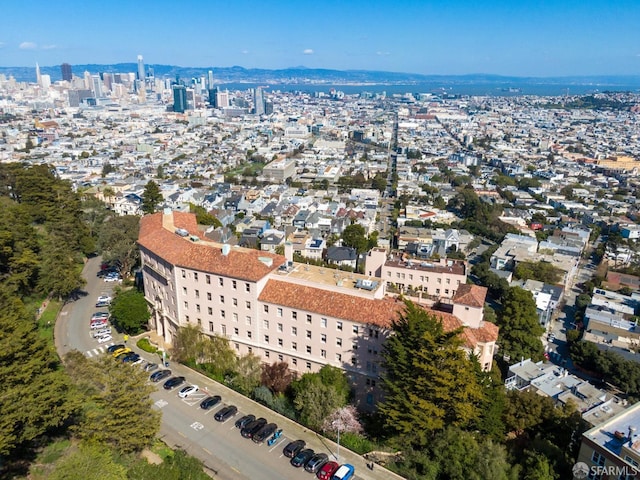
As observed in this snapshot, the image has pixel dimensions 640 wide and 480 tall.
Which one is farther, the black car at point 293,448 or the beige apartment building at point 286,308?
the beige apartment building at point 286,308

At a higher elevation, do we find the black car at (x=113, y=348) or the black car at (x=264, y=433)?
the black car at (x=264, y=433)

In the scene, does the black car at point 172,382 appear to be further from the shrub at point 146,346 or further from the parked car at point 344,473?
the parked car at point 344,473

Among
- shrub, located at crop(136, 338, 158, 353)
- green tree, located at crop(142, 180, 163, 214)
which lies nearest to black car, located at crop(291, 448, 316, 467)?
shrub, located at crop(136, 338, 158, 353)

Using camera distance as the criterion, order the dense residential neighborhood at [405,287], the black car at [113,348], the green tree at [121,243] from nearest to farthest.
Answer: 1. the dense residential neighborhood at [405,287]
2. the black car at [113,348]
3. the green tree at [121,243]

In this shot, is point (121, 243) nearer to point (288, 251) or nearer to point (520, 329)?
point (288, 251)

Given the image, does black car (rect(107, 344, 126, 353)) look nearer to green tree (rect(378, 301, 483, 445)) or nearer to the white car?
the white car

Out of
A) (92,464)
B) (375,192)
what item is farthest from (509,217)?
(92,464)

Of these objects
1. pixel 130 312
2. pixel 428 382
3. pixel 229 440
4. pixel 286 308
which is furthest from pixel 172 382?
pixel 428 382

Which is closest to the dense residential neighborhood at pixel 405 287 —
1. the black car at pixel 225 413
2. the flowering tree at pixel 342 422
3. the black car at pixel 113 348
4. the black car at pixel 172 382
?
the flowering tree at pixel 342 422
